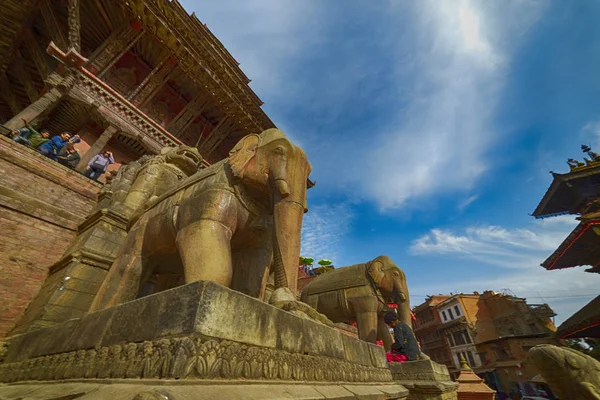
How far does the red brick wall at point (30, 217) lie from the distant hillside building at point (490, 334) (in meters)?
30.6

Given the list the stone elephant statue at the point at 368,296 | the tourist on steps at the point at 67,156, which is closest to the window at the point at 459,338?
the stone elephant statue at the point at 368,296

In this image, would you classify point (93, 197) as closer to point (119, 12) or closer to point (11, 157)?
point (11, 157)

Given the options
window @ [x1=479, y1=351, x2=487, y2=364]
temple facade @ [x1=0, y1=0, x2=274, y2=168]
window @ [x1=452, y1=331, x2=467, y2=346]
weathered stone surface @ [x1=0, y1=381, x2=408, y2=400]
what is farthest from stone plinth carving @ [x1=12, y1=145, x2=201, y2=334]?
window @ [x1=452, y1=331, x2=467, y2=346]

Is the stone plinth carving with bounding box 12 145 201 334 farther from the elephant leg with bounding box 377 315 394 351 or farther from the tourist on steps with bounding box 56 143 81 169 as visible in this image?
the elephant leg with bounding box 377 315 394 351

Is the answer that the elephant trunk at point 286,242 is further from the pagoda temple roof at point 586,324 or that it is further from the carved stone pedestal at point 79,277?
the pagoda temple roof at point 586,324

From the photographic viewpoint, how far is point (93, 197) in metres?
6.00

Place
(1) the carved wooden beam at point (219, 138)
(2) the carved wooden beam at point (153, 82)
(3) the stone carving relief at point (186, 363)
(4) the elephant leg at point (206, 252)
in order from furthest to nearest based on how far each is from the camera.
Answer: (1) the carved wooden beam at point (219, 138) → (2) the carved wooden beam at point (153, 82) → (4) the elephant leg at point (206, 252) → (3) the stone carving relief at point (186, 363)

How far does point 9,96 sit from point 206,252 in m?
16.6

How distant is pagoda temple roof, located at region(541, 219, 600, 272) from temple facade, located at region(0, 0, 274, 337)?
1696 cm

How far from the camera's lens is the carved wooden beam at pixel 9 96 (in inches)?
454

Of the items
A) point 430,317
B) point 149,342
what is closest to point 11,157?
point 149,342

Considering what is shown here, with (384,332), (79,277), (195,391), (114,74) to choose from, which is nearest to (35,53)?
(114,74)

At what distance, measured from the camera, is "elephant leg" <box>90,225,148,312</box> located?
2.56m

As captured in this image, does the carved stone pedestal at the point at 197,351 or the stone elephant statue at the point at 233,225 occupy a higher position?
the stone elephant statue at the point at 233,225
